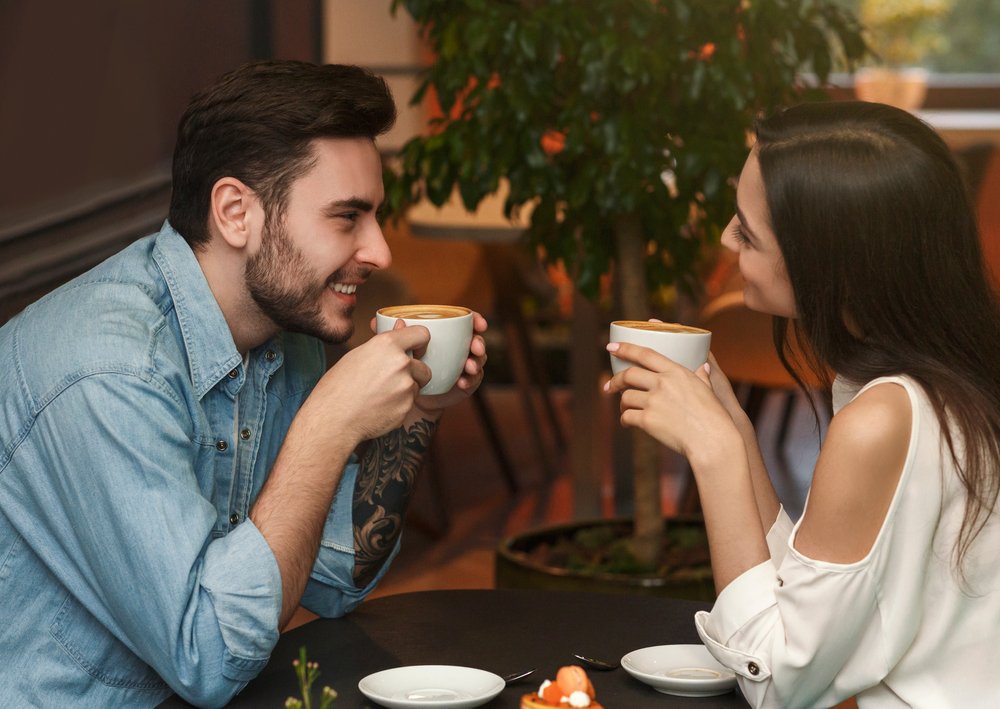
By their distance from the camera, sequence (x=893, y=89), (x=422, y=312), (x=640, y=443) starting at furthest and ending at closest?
(x=893, y=89) < (x=640, y=443) < (x=422, y=312)

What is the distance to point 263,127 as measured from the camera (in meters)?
1.57

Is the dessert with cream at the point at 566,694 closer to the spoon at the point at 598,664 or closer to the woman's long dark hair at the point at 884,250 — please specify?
the spoon at the point at 598,664

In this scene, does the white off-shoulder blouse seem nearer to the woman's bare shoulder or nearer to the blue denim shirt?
the woman's bare shoulder

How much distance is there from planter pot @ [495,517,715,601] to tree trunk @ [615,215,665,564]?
9cm

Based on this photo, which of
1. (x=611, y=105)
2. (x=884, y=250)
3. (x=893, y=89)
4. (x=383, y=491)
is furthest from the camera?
(x=893, y=89)

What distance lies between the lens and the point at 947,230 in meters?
1.33

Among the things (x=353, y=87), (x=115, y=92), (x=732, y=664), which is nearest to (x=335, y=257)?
(x=353, y=87)

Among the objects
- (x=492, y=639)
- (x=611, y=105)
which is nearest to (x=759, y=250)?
(x=492, y=639)

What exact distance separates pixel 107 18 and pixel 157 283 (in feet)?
4.72

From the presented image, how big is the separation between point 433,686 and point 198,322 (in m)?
0.55

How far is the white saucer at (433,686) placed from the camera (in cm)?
113

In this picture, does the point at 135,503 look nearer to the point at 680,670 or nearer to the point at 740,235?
the point at 680,670

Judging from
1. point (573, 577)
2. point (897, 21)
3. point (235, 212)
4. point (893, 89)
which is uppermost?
point (235, 212)

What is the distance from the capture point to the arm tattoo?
5.23 feet
